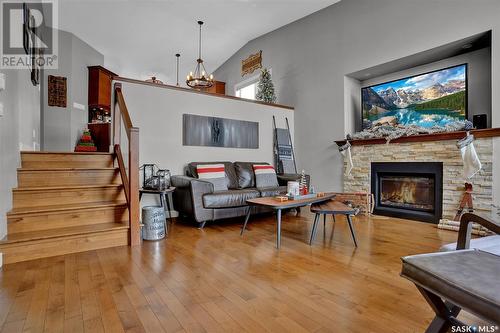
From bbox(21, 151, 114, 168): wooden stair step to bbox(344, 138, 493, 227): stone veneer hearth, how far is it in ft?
13.8

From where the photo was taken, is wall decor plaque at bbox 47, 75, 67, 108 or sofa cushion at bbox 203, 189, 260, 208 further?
wall decor plaque at bbox 47, 75, 67, 108

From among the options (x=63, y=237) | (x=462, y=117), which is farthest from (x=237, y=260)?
(x=462, y=117)

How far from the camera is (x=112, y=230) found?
2.80m

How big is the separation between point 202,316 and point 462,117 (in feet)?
14.2

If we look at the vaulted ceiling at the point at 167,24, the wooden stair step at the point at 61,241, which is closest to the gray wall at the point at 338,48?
the vaulted ceiling at the point at 167,24

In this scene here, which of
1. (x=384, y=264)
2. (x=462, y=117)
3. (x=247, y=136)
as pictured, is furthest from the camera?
(x=247, y=136)

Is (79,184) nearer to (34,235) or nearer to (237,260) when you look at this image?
(34,235)

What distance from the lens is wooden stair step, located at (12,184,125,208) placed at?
111 inches

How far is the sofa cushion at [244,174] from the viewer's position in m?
4.60

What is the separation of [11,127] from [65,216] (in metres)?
1.07

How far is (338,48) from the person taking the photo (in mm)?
5141

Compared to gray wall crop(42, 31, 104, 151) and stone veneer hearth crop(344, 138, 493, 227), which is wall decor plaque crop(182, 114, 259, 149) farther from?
gray wall crop(42, 31, 104, 151)

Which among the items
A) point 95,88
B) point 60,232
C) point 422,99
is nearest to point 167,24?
point 95,88

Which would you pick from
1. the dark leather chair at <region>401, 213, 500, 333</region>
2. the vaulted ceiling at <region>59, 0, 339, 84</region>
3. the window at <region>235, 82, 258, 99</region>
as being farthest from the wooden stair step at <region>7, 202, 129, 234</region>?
the window at <region>235, 82, 258, 99</region>
